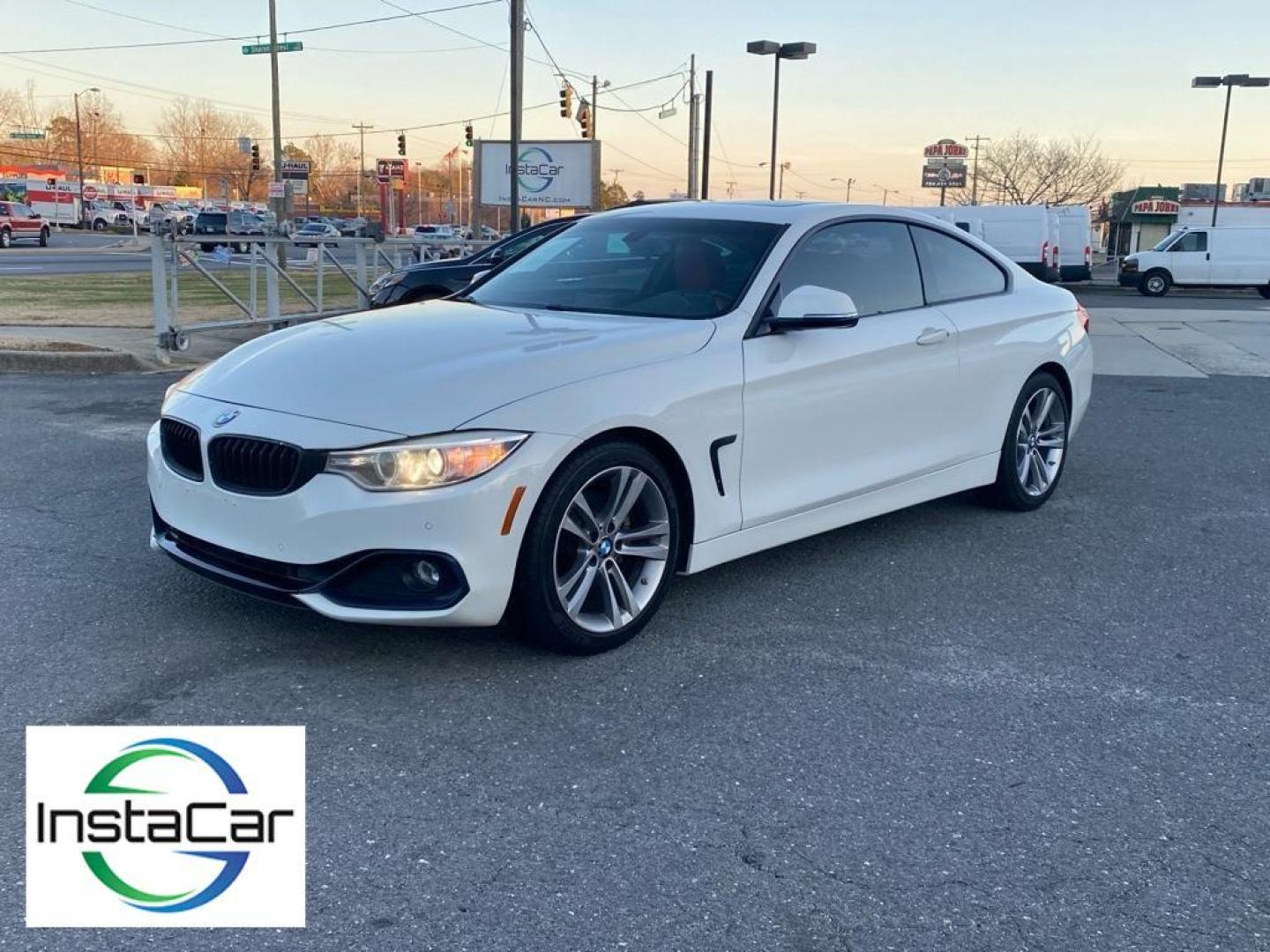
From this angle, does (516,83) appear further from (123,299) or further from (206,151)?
(206,151)

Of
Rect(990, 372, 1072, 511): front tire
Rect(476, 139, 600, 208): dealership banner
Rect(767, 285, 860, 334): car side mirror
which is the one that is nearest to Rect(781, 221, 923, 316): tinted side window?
Rect(767, 285, 860, 334): car side mirror

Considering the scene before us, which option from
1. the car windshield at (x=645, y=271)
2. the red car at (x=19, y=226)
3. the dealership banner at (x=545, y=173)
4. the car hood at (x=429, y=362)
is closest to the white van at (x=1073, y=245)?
the dealership banner at (x=545, y=173)

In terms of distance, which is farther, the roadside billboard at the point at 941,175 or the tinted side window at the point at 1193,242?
the roadside billboard at the point at 941,175

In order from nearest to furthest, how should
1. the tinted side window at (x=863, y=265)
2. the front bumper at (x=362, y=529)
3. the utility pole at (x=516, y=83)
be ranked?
the front bumper at (x=362, y=529), the tinted side window at (x=863, y=265), the utility pole at (x=516, y=83)

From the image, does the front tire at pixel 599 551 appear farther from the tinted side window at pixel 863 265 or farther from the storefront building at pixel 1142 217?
the storefront building at pixel 1142 217

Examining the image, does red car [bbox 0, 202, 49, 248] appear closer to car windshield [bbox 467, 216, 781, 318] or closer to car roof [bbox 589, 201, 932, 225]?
car windshield [bbox 467, 216, 781, 318]

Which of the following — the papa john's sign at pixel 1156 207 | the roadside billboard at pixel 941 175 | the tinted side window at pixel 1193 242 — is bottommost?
the tinted side window at pixel 1193 242

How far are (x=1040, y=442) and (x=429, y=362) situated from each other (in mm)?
3688

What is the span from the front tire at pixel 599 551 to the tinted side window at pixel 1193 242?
106 feet

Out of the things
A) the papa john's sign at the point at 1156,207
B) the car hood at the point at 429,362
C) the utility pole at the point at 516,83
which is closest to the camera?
the car hood at the point at 429,362

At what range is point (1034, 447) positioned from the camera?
20.8 ft

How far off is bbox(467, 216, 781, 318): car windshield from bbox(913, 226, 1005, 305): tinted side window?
3.22 ft

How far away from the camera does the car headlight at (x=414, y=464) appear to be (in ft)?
12.2

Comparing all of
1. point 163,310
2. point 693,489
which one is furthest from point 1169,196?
point 693,489
